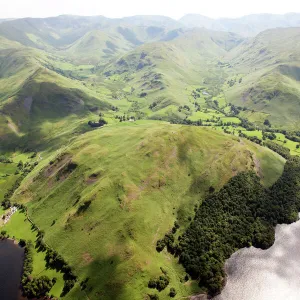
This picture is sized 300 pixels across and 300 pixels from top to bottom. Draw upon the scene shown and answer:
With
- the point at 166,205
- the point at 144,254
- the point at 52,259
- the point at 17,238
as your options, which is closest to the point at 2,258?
the point at 17,238

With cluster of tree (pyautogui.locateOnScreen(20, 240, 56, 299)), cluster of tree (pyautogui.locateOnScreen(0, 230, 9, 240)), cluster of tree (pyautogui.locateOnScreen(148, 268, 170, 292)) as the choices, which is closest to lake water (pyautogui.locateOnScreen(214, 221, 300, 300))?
cluster of tree (pyautogui.locateOnScreen(148, 268, 170, 292))

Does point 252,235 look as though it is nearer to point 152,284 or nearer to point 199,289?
point 199,289

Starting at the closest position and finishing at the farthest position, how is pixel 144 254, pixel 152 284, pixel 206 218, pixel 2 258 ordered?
pixel 152 284, pixel 144 254, pixel 2 258, pixel 206 218

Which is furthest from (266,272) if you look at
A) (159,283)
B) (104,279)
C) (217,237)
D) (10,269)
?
(10,269)

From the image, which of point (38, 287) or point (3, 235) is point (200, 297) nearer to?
point (38, 287)

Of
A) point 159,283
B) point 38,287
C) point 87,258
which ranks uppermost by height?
point 159,283

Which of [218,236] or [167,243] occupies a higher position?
[167,243]

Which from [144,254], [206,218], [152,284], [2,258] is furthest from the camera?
[206,218]
